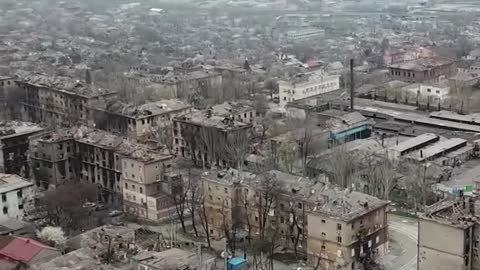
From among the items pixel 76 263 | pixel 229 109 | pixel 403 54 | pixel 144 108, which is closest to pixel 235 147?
pixel 229 109

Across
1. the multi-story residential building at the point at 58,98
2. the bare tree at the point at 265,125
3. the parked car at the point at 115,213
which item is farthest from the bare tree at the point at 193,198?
the multi-story residential building at the point at 58,98

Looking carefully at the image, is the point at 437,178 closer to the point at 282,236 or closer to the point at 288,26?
the point at 282,236

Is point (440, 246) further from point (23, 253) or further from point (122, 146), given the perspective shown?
point (122, 146)

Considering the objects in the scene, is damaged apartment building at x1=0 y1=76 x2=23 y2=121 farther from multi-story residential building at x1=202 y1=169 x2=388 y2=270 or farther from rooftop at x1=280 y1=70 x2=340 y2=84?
multi-story residential building at x1=202 y1=169 x2=388 y2=270

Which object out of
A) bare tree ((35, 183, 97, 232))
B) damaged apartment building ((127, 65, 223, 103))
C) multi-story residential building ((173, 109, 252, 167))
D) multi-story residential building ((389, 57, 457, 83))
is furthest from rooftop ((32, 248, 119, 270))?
multi-story residential building ((389, 57, 457, 83))

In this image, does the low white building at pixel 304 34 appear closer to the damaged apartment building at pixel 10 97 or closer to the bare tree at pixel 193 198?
the damaged apartment building at pixel 10 97

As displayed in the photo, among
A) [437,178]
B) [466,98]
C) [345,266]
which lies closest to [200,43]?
[466,98]
